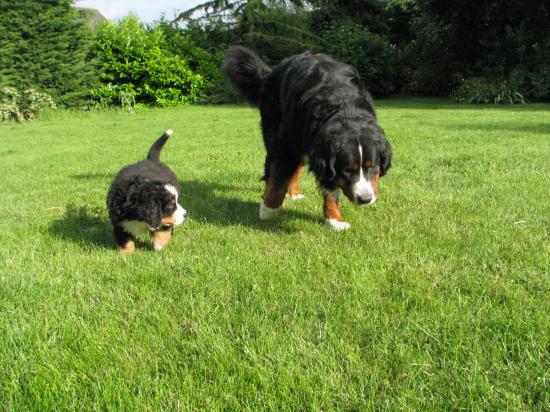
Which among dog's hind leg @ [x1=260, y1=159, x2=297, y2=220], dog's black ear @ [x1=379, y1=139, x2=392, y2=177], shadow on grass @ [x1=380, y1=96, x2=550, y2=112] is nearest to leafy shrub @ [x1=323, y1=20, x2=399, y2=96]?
shadow on grass @ [x1=380, y1=96, x2=550, y2=112]

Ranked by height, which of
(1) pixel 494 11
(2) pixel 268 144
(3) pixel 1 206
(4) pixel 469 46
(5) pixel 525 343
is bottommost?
(3) pixel 1 206

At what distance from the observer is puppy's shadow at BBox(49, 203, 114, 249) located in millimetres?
3713

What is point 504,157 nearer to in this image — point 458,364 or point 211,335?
point 458,364

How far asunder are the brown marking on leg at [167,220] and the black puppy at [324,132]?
41.0 inches

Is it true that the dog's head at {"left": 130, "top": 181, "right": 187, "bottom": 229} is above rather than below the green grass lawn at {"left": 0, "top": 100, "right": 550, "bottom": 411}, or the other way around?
above

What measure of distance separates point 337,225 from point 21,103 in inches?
599

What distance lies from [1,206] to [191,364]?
13.8ft

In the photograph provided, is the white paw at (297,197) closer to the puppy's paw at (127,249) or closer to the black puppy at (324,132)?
the black puppy at (324,132)

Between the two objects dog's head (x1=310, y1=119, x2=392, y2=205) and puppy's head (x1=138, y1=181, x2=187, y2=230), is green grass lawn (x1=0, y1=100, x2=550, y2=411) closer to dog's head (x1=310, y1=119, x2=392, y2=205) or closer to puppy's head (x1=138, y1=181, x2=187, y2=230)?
puppy's head (x1=138, y1=181, x2=187, y2=230)

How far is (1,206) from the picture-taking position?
5000 millimetres

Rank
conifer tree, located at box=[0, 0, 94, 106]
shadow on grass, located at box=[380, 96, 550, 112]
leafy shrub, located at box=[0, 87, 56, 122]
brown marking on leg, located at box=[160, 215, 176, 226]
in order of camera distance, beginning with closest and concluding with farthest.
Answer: brown marking on leg, located at box=[160, 215, 176, 226]
shadow on grass, located at box=[380, 96, 550, 112]
leafy shrub, located at box=[0, 87, 56, 122]
conifer tree, located at box=[0, 0, 94, 106]

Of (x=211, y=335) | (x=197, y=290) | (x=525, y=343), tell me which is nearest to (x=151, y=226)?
Result: (x=197, y=290)

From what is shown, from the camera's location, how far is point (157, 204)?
3.24 meters

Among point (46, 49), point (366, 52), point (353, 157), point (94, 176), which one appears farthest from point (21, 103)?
point (353, 157)
